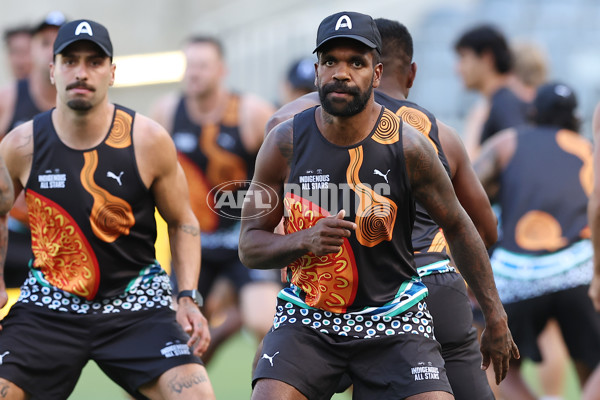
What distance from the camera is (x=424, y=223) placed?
5.70 metres

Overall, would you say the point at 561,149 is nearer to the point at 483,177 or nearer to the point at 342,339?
the point at 483,177

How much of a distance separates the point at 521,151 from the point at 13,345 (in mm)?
4065

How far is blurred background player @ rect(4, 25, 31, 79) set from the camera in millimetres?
11086

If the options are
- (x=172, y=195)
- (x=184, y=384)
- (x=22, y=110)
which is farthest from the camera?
(x=22, y=110)

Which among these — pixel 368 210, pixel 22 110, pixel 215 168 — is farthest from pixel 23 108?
pixel 368 210

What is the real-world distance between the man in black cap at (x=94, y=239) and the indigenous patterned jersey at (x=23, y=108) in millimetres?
2529

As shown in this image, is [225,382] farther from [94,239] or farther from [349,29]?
[349,29]

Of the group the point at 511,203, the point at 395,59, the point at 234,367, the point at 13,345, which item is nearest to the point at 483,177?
the point at 511,203

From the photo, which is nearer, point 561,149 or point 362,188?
point 362,188

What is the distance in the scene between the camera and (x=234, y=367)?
11.9 m

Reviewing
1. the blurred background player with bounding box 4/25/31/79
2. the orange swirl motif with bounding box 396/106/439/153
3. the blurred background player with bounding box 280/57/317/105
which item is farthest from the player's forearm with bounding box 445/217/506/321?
the blurred background player with bounding box 4/25/31/79

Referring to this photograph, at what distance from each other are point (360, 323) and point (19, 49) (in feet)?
24.5

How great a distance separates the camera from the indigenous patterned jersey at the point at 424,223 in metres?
5.56

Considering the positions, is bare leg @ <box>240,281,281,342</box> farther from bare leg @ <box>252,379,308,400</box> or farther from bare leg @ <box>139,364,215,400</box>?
bare leg @ <box>252,379,308,400</box>
